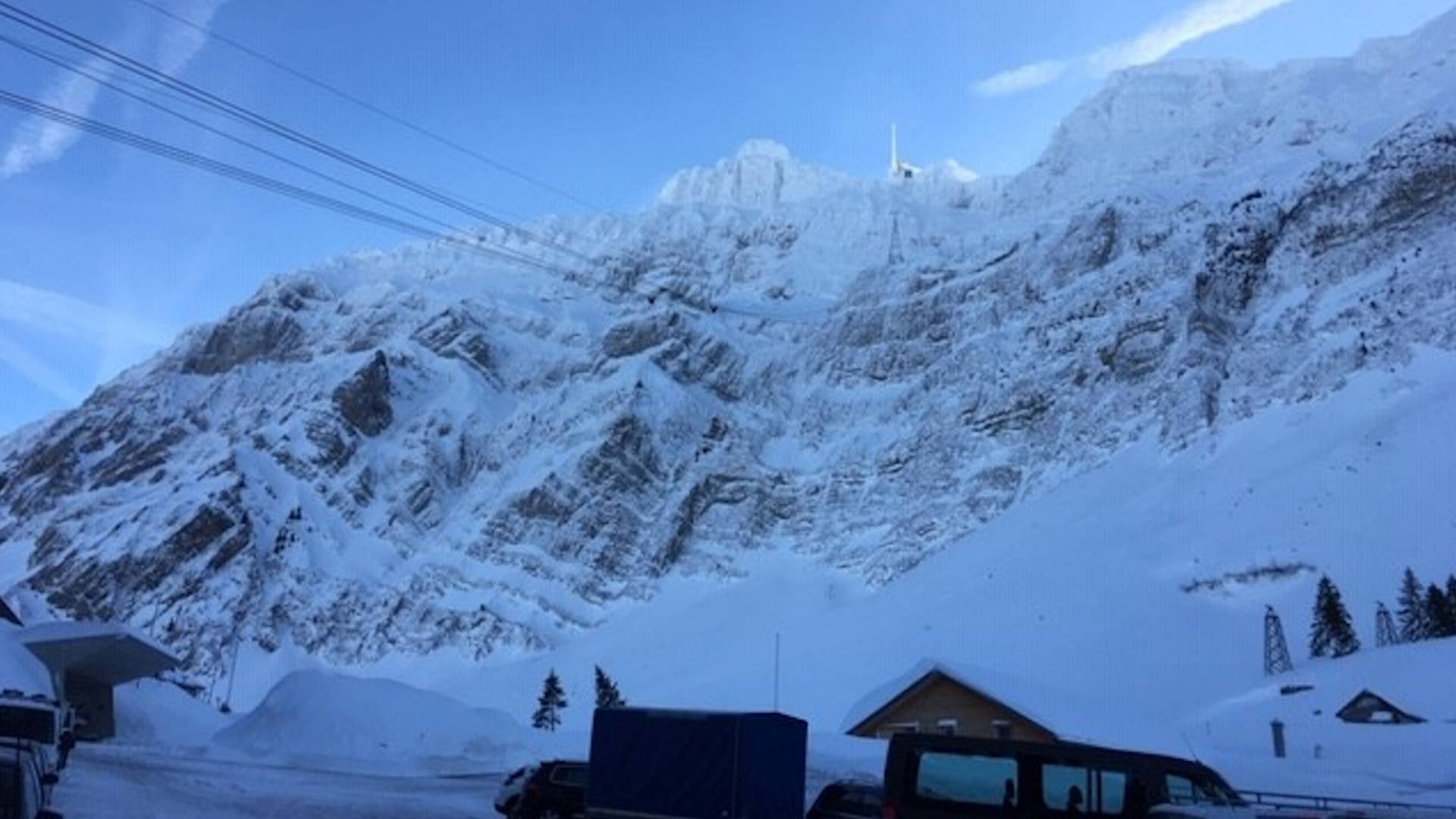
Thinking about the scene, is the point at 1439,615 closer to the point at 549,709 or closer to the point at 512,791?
the point at 512,791

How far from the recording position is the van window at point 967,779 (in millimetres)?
10828

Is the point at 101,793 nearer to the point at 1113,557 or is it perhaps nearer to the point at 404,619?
the point at 1113,557

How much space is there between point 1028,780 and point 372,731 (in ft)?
→ 125

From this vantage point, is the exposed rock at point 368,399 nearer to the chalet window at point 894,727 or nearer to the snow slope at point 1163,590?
the snow slope at point 1163,590

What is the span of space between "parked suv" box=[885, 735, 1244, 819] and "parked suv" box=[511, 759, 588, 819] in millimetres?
10937

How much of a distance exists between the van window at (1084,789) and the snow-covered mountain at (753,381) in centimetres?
5897

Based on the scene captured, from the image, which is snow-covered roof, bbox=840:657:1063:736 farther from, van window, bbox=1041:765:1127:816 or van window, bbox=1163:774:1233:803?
van window, bbox=1041:765:1127:816

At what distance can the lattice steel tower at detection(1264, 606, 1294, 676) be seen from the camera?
50812mm

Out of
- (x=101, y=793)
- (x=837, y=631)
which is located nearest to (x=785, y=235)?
(x=837, y=631)

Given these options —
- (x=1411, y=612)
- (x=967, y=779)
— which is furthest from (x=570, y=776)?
(x=1411, y=612)

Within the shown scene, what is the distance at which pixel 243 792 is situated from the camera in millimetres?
24781

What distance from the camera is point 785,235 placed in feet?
624

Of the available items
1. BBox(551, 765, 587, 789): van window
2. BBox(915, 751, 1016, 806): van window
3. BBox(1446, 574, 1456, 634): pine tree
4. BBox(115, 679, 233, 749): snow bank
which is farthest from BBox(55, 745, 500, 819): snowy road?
BBox(1446, 574, 1456, 634): pine tree

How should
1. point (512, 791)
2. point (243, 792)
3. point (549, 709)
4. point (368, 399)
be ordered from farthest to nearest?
point (368, 399) → point (549, 709) → point (243, 792) → point (512, 791)
